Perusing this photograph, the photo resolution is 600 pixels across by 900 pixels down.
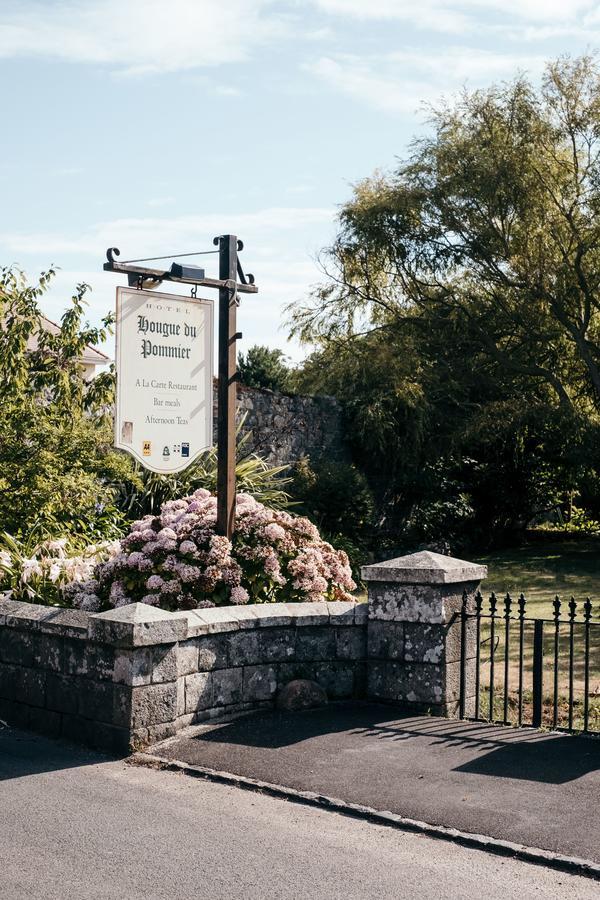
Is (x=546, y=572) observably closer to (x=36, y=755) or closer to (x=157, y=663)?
(x=157, y=663)

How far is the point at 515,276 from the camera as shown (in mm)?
22031

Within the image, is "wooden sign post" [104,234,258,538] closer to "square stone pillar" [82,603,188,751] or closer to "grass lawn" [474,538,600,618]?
"square stone pillar" [82,603,188,751]

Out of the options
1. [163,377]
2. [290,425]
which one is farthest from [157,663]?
[290,425]

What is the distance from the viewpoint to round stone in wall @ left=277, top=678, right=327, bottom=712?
7.61 metres

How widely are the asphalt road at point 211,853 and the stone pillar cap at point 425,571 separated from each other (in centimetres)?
225

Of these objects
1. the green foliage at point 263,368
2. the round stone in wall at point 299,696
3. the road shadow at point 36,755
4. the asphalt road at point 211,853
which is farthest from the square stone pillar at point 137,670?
the green foliage at point 263,368

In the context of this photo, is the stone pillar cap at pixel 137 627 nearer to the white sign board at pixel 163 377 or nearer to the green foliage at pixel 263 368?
the white sign board at pixel 163 377

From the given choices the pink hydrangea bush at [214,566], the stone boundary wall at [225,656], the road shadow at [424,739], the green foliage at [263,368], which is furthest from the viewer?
the green foliage at [263,368]

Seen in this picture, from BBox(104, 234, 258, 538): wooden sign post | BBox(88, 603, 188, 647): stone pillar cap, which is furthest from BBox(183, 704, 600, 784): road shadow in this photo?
BBox(104, 234, 258, 538): wooden sign post

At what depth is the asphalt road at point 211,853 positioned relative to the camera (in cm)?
455

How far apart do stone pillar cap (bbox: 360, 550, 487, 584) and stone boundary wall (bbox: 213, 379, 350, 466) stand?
10.6 meters

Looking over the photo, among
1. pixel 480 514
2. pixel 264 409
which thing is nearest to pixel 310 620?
pixel 264 409

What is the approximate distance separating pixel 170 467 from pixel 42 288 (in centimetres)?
381

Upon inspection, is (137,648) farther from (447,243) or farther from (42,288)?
(447,243)
